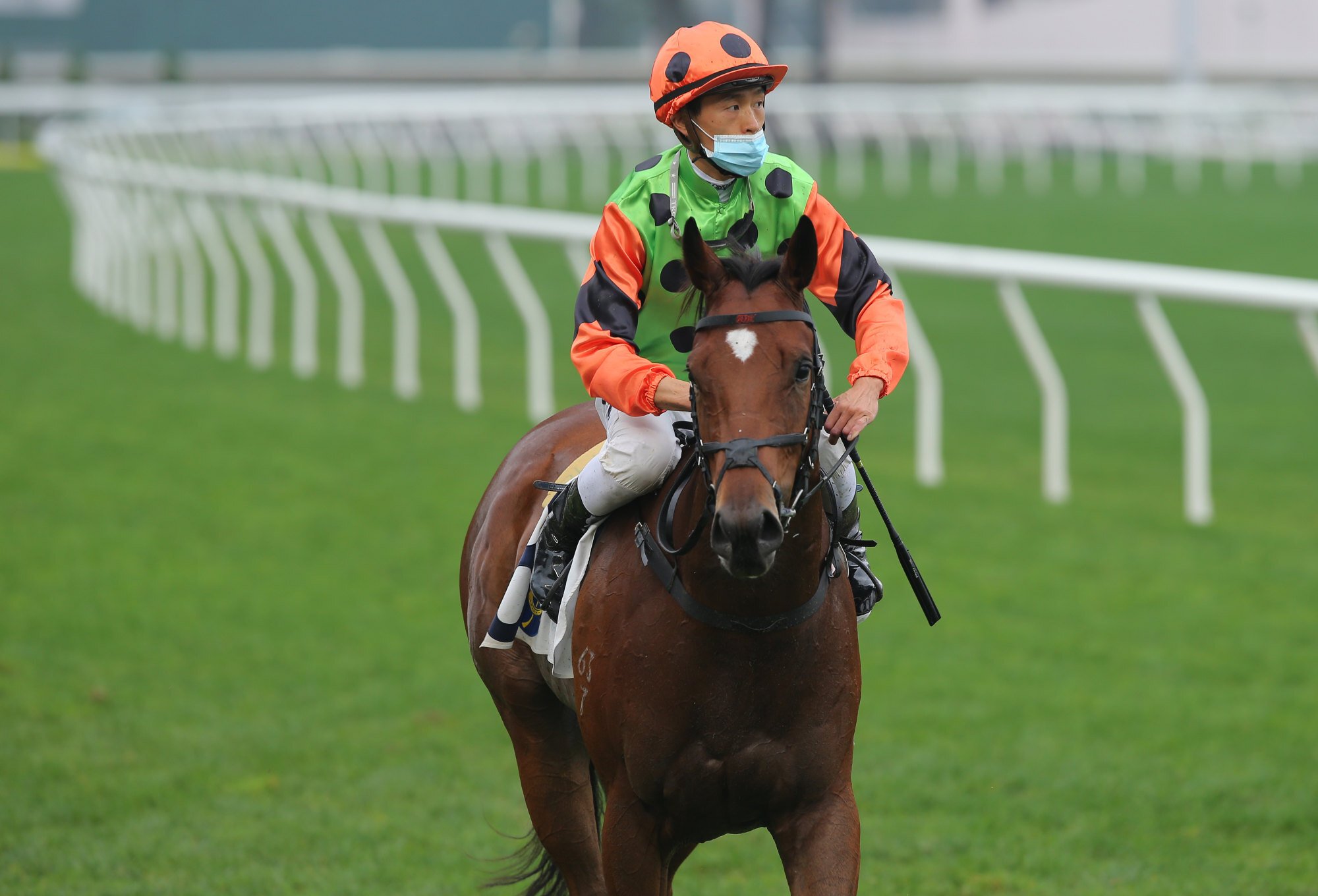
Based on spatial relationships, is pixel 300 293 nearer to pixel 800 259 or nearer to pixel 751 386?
pixel 800 259

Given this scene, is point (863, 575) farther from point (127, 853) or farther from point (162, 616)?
point (162, 616)

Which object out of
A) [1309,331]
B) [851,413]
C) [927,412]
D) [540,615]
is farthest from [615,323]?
[927,412]

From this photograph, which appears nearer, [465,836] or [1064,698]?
[465,836]

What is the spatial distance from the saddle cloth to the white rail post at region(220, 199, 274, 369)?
27.3ft

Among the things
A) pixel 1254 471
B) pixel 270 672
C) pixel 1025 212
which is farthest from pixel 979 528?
pixel 1025 212

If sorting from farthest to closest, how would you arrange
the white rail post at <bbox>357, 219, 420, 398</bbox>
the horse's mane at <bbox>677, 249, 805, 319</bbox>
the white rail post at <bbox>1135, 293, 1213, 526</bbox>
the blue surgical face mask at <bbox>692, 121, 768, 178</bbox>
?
the white rail post at <bbox>357, 219, 420, 398</bbox>, the white rail post at <bbox>1135, 293, 1213, 526</bbox>, the blue surgical face mask at <bbox>692, 121, 768, 178</bbox>, the horse's mane at <bbox>677, 249, 805, 319</bbox>

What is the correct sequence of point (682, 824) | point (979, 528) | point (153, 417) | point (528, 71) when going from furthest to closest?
point (528, 71) < point (153, 417) < point (979, 528) < point (682, 824)

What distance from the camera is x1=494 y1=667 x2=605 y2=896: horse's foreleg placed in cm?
354

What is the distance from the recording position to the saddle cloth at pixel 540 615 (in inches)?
125

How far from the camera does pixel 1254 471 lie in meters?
8.41

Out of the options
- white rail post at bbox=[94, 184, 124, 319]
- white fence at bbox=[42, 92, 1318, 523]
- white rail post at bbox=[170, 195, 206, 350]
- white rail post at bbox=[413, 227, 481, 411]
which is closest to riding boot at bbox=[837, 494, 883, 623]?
white fence at bbox=[42, 92, 1318, 523]

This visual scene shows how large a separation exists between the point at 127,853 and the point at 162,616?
7.26ft

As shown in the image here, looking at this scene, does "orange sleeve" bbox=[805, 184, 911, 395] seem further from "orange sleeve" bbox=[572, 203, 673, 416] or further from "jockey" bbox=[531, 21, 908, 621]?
"orange sleeve" bbox=[572, 203, 673, 416]

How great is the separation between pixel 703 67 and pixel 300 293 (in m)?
8.73
